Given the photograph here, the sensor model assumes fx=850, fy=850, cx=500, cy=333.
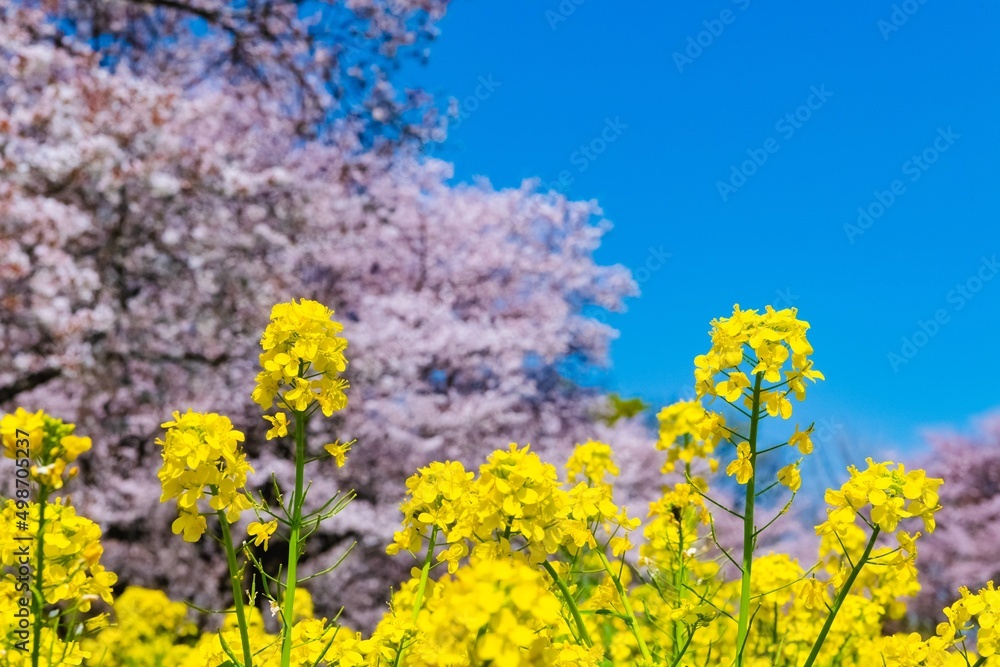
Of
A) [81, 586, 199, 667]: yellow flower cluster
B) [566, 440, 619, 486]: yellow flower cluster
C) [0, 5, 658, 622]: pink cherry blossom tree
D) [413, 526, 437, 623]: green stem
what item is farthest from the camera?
[0, 5, 658, 622]: pink cherry blossom tree

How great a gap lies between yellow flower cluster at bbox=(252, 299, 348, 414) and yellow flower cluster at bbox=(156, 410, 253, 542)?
19cm

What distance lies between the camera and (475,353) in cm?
1095

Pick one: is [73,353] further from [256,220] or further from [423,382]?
[423,382]

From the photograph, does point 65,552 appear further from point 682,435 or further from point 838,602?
point 682,435

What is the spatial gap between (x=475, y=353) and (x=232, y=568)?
9.18m

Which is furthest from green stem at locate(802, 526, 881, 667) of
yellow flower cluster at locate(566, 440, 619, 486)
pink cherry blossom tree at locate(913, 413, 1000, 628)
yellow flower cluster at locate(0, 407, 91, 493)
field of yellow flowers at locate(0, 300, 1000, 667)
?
pink cherry blossom tree at locate(913, 413, 1000, 628)

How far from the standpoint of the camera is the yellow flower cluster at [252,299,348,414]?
6.71ft

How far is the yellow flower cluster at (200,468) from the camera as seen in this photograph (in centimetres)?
184

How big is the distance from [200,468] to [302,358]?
1.18ft

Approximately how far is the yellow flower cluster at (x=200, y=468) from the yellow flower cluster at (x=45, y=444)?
0.24 m

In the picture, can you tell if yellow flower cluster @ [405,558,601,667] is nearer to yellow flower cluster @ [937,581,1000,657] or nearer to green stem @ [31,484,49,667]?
green stem @ [31,484,49,667]

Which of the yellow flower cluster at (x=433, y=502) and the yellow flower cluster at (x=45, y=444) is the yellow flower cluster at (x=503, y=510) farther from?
the yellow flower cluster at (x=45, y=444)

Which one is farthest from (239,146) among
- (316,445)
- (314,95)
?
(316,445)

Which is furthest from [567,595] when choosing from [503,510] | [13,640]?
[13,640]
